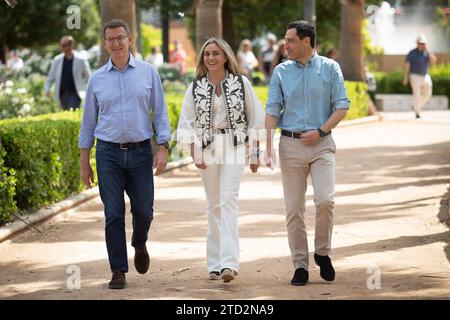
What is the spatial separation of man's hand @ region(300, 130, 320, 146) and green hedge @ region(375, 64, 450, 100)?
78.8 feet

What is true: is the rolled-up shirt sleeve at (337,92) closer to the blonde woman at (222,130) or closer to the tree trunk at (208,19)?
the blonde woman at (222,130)

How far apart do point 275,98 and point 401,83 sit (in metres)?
25.5

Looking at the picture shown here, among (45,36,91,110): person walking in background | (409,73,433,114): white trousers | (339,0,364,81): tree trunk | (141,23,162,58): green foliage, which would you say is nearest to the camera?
(45,36,91,110): person walking in background

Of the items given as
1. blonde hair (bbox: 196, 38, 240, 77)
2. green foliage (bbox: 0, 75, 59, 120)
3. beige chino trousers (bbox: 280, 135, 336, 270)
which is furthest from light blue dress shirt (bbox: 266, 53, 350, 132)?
green foliage (bbox: 0, 75, 59, 120)

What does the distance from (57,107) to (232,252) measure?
40.8 ft

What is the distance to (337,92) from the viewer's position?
829 centimetres

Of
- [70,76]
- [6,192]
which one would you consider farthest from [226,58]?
[70,76]

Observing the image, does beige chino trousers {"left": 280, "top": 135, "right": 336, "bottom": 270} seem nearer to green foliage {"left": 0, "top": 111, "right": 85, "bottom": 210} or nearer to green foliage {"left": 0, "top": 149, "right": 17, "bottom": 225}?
green foliage {"left": 0, "top": 149, "right": 17, "bottom": 225}

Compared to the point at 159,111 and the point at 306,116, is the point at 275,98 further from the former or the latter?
the point at 159,111

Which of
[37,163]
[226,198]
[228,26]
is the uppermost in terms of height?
[226,198]

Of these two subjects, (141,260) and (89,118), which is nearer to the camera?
(89,118)

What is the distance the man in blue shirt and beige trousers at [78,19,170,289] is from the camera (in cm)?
827
